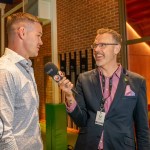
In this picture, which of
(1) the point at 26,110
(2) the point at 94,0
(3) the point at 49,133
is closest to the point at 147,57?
(2) the point at 94,0

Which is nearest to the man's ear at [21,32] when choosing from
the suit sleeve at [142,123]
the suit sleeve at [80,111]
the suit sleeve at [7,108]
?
the suit sleeve at [7,108]

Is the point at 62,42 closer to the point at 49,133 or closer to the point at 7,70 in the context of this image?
the point at 49,133

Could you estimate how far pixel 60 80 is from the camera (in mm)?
1841

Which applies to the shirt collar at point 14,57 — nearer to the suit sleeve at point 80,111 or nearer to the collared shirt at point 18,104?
the collared shirt at point 18,104

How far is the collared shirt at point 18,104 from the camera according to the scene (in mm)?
1396

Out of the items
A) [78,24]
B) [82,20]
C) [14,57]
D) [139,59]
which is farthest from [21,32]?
[78,24]

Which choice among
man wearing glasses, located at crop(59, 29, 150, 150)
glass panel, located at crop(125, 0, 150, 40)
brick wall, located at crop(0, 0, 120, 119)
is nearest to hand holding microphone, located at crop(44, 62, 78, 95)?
man wearing glasses, located at crop(59, 29, 150, 150)

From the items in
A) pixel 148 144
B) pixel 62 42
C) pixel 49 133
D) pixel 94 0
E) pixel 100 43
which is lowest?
pixel 49 133

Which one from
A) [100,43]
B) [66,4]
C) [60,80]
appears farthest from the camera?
[66,4]

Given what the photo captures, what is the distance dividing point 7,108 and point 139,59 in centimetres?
432

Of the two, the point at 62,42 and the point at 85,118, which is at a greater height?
the point at 62,42

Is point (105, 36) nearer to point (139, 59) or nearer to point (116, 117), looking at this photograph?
point (116, 117)

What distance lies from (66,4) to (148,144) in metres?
5.65

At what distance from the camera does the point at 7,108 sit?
55.1 inches
